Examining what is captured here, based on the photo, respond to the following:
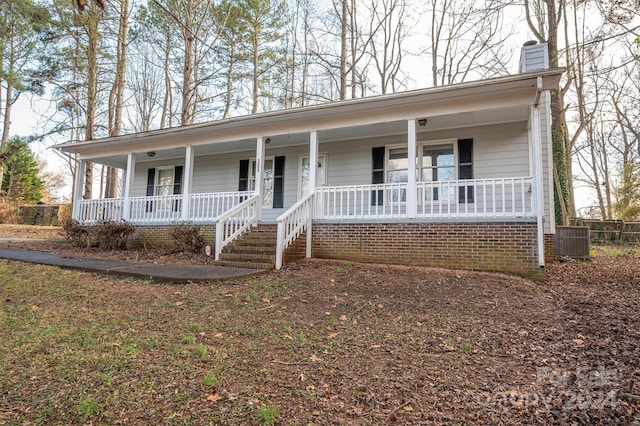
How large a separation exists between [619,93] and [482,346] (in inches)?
853

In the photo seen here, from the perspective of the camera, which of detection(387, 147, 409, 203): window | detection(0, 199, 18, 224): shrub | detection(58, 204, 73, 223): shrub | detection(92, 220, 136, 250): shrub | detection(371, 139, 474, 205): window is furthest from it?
detection(0, 199, 18, 224): shrub

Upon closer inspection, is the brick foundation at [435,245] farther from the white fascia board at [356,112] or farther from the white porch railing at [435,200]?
the white fascia board at [356,112]

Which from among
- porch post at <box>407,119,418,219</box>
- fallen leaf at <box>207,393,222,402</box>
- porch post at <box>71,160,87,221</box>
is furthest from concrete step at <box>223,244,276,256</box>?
porch post at <box>71,160,87,221</box>

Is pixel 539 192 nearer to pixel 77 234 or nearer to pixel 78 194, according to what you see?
pixel 77 234

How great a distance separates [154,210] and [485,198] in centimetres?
868

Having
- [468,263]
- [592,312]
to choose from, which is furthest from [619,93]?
[592,312]

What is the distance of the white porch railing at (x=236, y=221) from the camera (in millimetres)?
7750

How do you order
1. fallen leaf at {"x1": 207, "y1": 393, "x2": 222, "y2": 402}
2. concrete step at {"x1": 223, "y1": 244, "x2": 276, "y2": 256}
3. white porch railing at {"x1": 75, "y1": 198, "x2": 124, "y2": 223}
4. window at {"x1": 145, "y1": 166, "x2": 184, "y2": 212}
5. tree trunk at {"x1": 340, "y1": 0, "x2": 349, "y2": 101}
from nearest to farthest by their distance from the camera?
fallen leaf at {"x1": 207, "y1": 393, "x2": 222, "y2": 402}, concrete step at {"x1": 223, "y1": 244, "x2": 276, "y2": 256}, white porch railing at {"x1": 75, "y1": 198, "x2": 124, "y2": 223}, window at {"x1": 145, "y1": 166, "x2": 184, "y2": 212}, tree trunk at {"x1": 340, "y1": 0, "x2": 349, "y2": 101}

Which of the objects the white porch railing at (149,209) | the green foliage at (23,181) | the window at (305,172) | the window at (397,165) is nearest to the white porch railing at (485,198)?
the window at (397,165)

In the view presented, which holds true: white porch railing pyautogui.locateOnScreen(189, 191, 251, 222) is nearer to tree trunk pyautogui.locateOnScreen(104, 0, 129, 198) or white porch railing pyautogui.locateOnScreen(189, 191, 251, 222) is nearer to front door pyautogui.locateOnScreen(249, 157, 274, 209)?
front door pyautogui.locateOnScreen(249, 157, 274, 209)

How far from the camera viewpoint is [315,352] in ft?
11.1

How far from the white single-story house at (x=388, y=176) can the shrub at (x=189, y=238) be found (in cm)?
34

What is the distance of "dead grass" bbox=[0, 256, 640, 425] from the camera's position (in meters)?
2.44

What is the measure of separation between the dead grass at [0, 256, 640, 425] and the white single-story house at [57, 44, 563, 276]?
1342 mm
